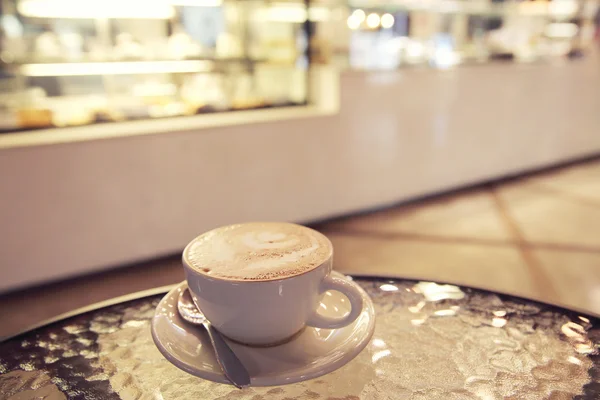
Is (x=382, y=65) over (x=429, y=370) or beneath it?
over

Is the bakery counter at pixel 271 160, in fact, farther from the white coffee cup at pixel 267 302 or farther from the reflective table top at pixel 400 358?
the white coffee cup at pixel 267 302

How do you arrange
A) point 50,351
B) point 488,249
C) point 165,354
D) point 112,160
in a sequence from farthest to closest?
point 488,249 → point 112,160 → point 50,351 → point 165,354

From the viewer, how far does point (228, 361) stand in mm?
494

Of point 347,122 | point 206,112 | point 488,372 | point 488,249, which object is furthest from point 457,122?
point 488,372

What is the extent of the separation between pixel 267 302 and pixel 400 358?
0.70ft

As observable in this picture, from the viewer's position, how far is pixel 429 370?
57 centimetres

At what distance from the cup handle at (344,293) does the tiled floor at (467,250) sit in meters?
1.00

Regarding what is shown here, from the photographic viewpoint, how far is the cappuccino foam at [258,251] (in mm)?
500

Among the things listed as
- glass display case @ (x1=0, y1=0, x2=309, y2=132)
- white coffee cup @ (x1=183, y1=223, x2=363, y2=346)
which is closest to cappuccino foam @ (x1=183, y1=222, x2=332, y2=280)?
white coffee cup @ (x1=183, y1=223, x2=363, y2=346)

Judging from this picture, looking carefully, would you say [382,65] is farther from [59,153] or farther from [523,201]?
[59,153]

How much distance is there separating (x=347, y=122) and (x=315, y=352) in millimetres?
2450

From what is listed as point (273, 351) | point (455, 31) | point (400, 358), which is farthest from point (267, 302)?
point (455, 31)

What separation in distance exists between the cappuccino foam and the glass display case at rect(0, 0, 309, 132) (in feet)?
6.24

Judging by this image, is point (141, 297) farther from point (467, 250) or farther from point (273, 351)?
point (467, 250)
